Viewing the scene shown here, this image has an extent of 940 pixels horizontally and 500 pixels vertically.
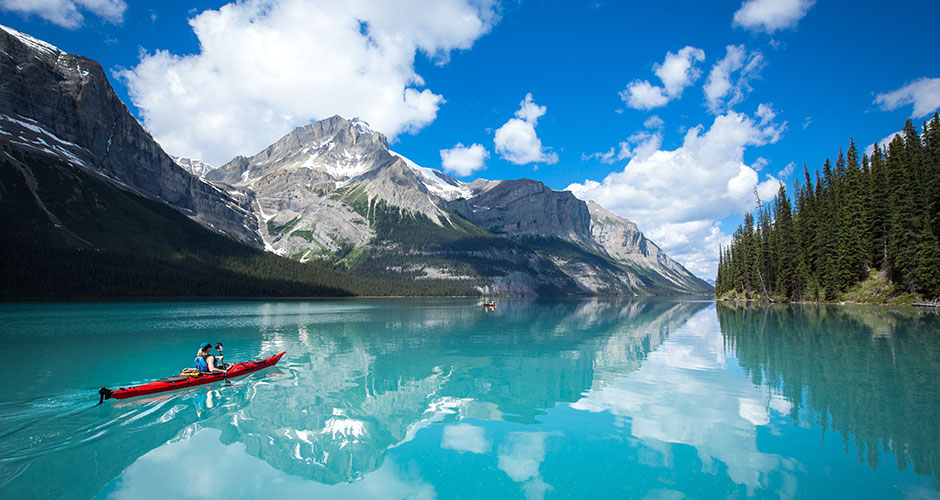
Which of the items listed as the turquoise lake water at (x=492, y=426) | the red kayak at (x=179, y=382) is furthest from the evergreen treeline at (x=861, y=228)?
the red kayak at (x=179, y=382)

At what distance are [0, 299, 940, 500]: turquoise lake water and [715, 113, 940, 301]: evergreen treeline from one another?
37.8 meters

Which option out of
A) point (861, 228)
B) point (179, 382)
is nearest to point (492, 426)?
→ point (179, 382)

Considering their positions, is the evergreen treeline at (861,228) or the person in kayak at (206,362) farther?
the evergreen treeline at (861,228)

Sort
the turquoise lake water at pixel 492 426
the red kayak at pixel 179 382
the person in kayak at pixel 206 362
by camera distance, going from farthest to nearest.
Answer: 1. the person in kayak at pixel 206 362
2. the red kayak at pixel 179 382
3. the turquoise lake water at pixel 492 426

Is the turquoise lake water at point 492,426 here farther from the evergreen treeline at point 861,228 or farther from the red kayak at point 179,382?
the evergreen treeline at point 861,228

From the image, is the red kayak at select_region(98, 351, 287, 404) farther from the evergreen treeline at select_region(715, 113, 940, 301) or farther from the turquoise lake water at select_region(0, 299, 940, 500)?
the evergreen treeline at select_region(715, 113, 940, 301)

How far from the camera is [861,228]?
75.4m

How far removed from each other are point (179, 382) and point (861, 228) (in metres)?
99.8

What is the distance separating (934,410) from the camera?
61.7ft

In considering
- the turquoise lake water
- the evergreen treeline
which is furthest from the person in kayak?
the evergreen treeline

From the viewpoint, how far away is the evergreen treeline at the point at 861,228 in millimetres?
63562

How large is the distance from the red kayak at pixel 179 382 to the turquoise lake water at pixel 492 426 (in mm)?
552

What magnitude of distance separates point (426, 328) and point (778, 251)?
9282cm

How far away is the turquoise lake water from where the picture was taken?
44.6 feet
